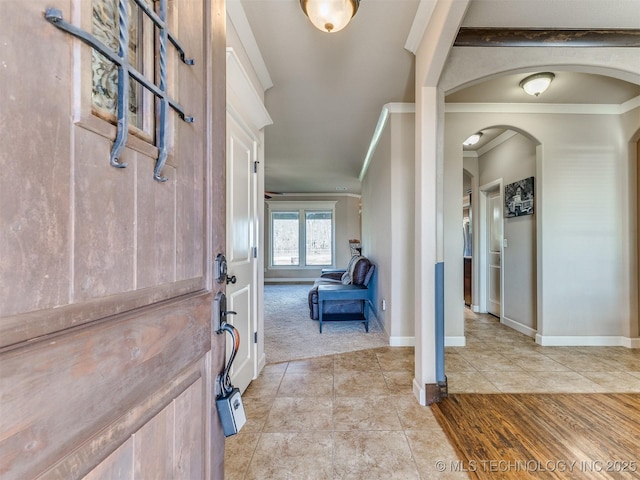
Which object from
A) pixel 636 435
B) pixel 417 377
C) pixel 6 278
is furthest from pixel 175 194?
pixel 636 435

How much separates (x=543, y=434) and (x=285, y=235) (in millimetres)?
7691

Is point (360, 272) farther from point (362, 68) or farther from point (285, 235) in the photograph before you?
point (285, 235)

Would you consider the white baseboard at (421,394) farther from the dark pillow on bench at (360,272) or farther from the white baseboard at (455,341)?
the dark pillow on bench at (360,272)

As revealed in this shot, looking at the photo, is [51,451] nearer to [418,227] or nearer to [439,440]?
[439,440]

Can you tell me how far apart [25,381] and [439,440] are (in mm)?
1956

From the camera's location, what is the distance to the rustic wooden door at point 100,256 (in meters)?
0.34

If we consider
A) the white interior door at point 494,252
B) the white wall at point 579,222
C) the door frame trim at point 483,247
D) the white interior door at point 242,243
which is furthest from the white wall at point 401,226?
the door frame trim at point 483,247

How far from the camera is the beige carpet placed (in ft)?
10.3

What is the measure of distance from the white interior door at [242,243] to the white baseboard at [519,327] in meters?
3.17

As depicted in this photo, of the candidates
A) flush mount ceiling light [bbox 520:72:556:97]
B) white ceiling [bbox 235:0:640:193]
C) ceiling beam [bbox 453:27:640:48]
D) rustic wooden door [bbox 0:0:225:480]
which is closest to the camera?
rustic wooden door [bbox 0:0:225:480]

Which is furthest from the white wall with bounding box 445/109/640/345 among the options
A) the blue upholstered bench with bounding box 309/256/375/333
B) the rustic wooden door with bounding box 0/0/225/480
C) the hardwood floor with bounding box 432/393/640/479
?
the rustic wooden door with bounding box 0/0/225/480

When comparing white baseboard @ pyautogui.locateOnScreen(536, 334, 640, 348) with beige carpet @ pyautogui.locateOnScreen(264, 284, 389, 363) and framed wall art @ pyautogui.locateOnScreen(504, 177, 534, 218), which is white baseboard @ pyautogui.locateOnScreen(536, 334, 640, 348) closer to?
framed wall art @ pyautogui.locateOnScreen(504, 177, 534, 218)

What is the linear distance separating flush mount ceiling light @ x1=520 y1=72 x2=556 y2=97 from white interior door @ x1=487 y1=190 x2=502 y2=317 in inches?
67.3

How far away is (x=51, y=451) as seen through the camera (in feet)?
1.21
